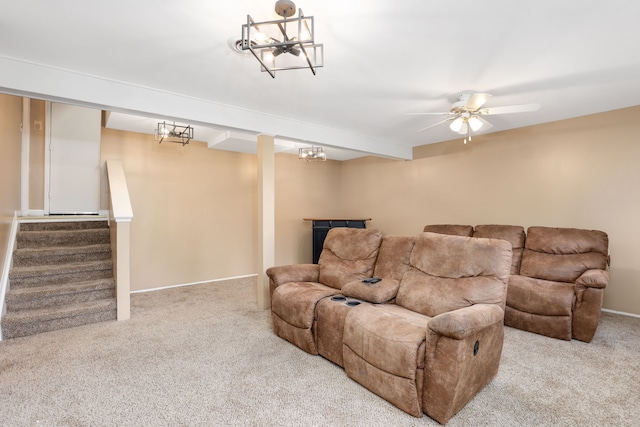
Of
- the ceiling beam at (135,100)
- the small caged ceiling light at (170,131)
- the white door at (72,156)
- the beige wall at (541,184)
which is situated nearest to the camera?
the ceiling beam at (135,100)

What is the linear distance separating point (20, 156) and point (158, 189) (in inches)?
66.4

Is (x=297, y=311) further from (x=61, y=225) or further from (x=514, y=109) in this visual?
(x=61, y=225)

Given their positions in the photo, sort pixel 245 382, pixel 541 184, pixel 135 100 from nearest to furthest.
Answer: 1. pixel 245 382
2. pixel 135 100
3. pixel 541 184

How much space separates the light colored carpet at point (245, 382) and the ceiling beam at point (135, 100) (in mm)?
2203

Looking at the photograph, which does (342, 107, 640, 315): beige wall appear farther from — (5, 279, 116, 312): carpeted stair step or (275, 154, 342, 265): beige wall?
(5, 279, 116, 312): carpeted stair step

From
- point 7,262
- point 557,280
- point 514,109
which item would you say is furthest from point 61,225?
point 557,280

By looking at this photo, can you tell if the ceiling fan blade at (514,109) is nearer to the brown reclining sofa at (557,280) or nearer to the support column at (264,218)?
the brown reclining sofa at (557,280)

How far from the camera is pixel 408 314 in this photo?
2238 mm

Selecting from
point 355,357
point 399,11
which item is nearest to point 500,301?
point 355,357

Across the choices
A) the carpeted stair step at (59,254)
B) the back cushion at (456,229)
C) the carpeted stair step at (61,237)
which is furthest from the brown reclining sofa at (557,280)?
the carpeted stair step at (61,237)

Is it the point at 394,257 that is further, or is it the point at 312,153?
the point at 312,153

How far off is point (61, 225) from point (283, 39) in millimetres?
4310

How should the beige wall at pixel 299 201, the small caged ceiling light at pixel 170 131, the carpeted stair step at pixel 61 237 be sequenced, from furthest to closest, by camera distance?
the beige wall at pixel 299 201 < the small caged ceiling light at pixel 170 131 < the carpeted stair step at pixel 61 237

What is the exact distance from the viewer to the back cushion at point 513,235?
3768 mm
